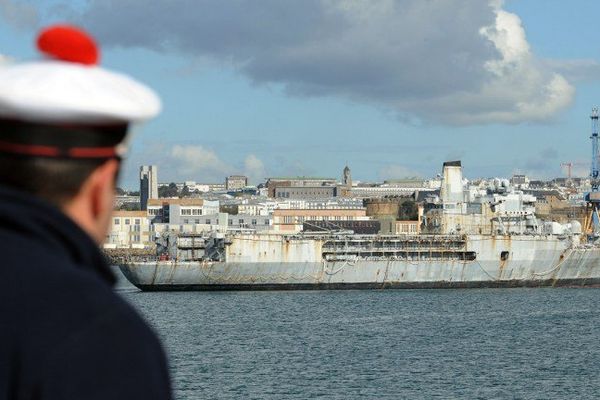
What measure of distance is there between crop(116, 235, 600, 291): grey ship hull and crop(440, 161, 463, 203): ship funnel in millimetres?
10920

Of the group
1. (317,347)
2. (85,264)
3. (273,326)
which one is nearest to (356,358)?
(317,347)

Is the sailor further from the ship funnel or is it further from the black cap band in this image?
the ship funnel

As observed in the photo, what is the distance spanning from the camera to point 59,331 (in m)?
1.88

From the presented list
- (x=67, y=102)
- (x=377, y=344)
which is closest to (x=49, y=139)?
(x=67, y=102)

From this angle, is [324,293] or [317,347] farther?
[324,293]

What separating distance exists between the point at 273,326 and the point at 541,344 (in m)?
9.54

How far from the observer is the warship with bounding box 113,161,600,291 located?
195 feet

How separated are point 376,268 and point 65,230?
60.2 metres

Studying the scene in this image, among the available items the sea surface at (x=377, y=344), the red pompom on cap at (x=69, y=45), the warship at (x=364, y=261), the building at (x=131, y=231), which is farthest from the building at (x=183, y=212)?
the red pompom on cap at (x=69, y=45)

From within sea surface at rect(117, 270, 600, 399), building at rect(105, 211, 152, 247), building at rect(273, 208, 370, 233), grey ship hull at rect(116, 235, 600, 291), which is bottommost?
sea surface at rect(117, 270, 600, 399)

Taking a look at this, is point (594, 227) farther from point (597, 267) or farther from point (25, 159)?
point (25, 159)

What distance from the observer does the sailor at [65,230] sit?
187cm

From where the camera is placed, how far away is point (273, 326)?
42094 mm

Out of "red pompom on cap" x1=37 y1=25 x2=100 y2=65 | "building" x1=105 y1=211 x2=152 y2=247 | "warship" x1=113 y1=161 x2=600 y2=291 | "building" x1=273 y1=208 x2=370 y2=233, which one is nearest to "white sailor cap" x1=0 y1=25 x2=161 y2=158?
"red pompom on cap" x1=37 y1=25 x2=100 y2=65
